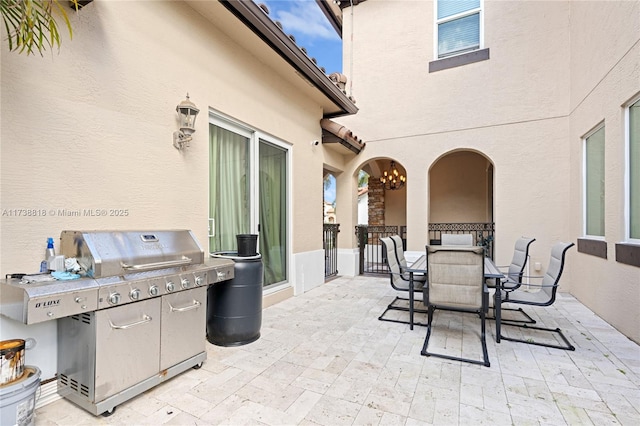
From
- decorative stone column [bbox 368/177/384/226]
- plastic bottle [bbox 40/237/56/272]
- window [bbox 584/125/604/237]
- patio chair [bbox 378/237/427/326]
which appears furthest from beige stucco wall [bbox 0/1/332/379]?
decorative stone column [bbox 368/177/384/226]

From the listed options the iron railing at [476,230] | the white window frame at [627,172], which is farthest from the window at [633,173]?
the iron railing at [476,230]

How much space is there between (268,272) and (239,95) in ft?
8.56

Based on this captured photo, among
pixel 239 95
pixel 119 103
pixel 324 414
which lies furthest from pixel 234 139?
pixel 324 414

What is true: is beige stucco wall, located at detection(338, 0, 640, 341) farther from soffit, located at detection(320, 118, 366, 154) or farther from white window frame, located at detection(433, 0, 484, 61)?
soffit, located at detection(320, 118, 366, 154)

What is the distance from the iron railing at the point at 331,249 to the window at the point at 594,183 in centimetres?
461

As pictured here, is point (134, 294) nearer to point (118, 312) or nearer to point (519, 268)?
point (118, 312)

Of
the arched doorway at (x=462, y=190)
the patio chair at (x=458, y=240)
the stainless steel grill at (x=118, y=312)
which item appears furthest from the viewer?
the arched doorway at (x=462, y=190)

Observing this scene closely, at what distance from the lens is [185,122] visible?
316 cm

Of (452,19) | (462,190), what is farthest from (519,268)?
(452,19)

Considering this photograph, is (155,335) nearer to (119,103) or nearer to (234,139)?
(119,103)

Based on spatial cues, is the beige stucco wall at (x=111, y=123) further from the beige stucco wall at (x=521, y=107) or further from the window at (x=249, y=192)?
the beige stucco wall at (x=521, y=107)

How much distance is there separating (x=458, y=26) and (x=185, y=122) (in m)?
6.56

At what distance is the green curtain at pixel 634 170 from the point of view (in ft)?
11.6

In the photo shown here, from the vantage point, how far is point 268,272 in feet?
15.6
